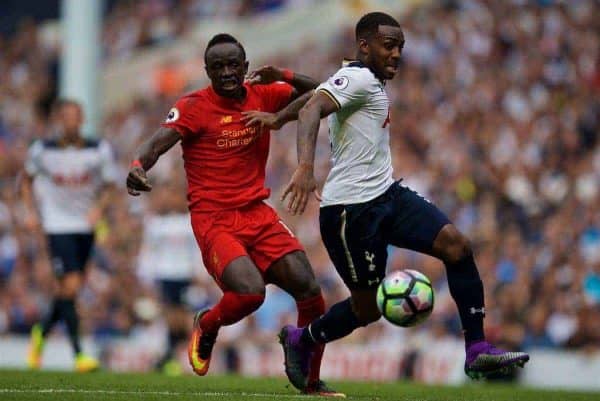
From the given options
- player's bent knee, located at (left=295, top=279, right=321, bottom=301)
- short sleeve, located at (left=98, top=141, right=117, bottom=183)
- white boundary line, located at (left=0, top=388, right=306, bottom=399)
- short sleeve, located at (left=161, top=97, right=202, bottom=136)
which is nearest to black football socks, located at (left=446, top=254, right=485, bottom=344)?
player's bent knee, located at (left=295, top=279, right=321, bottom=301)

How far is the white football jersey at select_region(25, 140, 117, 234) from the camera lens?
13.4 m

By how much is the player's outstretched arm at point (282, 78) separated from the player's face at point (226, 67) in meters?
0.21

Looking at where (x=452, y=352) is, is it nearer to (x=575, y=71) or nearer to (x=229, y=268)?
(x=575, y=71)

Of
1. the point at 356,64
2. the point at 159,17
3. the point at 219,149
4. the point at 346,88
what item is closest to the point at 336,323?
the point at 219,149

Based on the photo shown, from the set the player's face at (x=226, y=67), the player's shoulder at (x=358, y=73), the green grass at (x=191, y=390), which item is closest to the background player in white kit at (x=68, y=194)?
the green grass at (x=191, y=390)

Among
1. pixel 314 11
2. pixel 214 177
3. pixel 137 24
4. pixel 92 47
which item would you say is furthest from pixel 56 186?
pixel 137 24

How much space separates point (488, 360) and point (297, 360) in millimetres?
1375

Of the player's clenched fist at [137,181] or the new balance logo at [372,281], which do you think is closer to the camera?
the player's clenched fist at [137,181]

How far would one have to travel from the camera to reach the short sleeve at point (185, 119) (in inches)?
380

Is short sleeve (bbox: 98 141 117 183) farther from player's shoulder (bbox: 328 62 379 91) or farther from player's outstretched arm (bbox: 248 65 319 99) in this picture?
player's shoulder (bbox: 328 62 379 91)

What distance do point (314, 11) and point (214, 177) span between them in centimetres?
1481

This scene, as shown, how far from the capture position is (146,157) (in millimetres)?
9383

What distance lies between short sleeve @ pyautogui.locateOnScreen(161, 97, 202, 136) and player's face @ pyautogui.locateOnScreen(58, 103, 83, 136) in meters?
3.71

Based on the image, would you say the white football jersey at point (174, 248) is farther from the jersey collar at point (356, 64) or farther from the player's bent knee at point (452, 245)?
the player's bent knee at point (452, 245)
